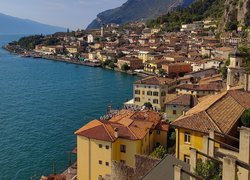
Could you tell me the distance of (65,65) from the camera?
64.2m

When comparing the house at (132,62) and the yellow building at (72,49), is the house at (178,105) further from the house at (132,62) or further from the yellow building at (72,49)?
the yellow building at (72,49)

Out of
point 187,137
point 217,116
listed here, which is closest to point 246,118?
point 217,116

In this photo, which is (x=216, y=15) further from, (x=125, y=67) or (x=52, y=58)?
(x=52, y=58)

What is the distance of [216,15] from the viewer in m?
78.3

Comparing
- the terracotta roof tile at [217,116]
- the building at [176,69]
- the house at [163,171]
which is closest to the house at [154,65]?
the building at [176,69]

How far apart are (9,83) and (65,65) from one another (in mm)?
19377

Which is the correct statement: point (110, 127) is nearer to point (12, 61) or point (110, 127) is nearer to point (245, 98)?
point (245, 98)

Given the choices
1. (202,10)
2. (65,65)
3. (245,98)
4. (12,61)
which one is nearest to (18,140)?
(245,98)

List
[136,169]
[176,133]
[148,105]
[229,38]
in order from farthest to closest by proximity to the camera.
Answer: [229,38], [148,105], [176,133], [136,169]

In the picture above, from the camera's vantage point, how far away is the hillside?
59894mm

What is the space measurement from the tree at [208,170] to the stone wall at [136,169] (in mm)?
2690

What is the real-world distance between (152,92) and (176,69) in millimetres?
18048

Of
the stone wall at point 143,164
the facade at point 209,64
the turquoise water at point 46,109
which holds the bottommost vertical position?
the turquoise water at point 46,109

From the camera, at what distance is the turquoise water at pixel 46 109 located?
19.4 meters
